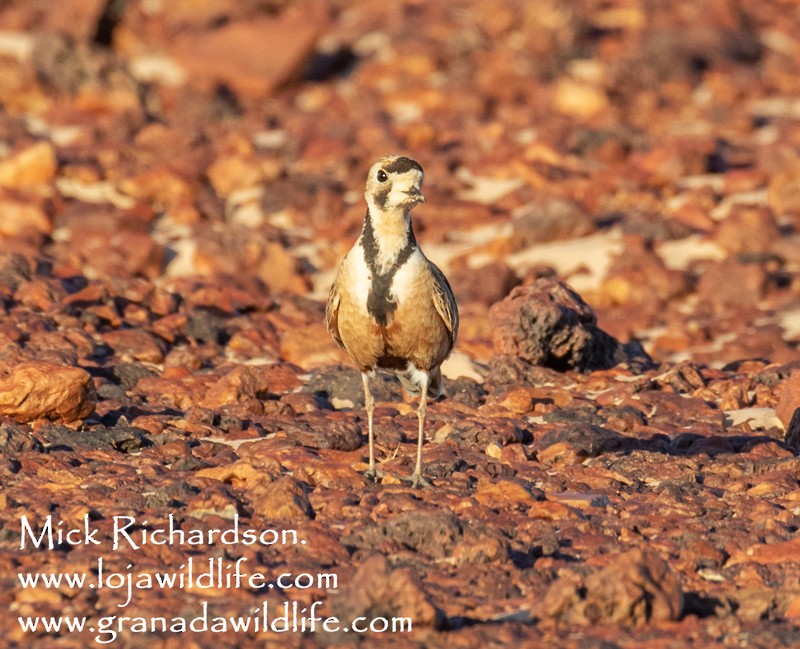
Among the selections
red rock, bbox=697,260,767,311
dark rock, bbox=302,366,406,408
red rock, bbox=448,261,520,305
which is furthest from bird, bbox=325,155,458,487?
red rock, bbox=697,260,767,311

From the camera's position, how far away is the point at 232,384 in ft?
34.8

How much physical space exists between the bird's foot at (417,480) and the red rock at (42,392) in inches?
92.6

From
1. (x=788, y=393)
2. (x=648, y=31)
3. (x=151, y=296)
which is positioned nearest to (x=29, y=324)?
(x=151, y=296)

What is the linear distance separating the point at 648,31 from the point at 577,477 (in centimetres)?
1548

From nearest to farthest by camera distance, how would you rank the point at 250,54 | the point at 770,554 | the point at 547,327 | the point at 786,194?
1. the point at 770,554
2. the point at 547,327
3. the point at 786,194
4. the point at 250,54

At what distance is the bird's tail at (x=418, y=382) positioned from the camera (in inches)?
378

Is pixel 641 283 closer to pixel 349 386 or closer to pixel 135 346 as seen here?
pixel 349 386

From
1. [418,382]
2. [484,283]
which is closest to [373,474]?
[418,382]

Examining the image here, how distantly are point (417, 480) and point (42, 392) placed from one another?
2.62m

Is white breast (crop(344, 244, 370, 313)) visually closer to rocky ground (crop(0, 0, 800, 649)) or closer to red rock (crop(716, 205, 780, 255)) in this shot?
rocky ground (crop(0, 0, 800, 649))

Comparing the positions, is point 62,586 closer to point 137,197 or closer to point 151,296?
point 151,296

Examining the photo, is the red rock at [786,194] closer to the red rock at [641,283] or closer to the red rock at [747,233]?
the red rock at [747,233]

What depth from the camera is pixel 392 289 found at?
9.03 metres

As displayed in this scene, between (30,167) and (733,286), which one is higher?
(30,167)
